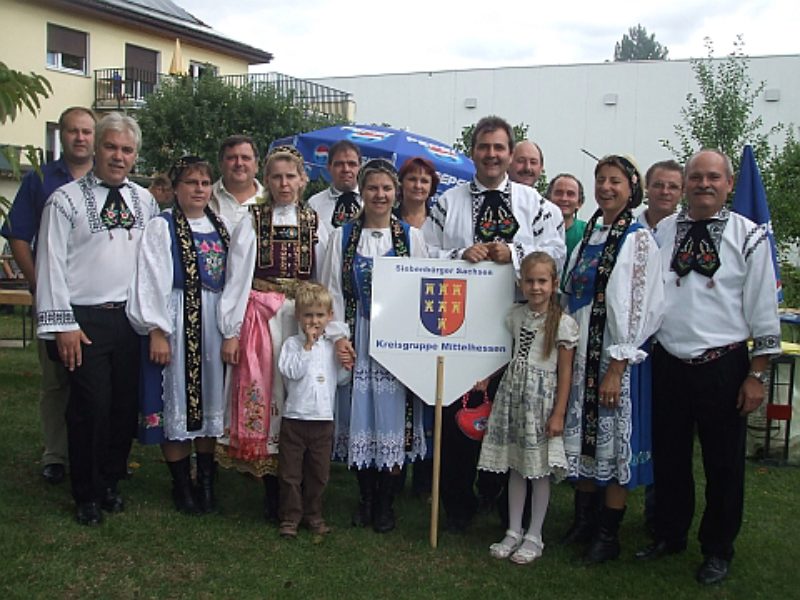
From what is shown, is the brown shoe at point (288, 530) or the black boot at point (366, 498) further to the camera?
the black boot at point (366, 498)

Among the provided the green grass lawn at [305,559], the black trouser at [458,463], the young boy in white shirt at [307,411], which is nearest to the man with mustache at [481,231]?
the black trouser at [458,463]

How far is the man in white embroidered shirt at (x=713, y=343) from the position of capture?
3.92m

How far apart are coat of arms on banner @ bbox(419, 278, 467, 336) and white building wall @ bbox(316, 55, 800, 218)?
24096mm

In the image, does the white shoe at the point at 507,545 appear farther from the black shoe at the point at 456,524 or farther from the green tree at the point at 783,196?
the green tree at the point at 783,196

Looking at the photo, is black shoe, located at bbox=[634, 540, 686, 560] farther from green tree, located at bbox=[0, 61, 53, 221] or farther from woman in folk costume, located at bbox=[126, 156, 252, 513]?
green tree, located at bbox=[0, 61, 53, 221]

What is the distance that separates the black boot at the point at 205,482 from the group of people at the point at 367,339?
1 cm

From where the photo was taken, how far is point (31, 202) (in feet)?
16.2

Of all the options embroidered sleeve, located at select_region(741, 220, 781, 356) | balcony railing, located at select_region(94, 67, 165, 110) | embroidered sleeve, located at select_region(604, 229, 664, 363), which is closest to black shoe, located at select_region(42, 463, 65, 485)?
embroidered sleeve, located at select_region(604, 229, 664, 363)

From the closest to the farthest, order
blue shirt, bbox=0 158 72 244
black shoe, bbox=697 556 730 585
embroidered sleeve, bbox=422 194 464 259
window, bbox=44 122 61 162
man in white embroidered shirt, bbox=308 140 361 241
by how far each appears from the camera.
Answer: black shoe, bbox=697 556 730 585
embroidered sleeve, bbox=422 194 464 259
blue shirt, bbox=0 158 72 244
man in white embroidered shirt, bbox=308 140 361 241
window, bbox=44 122 61 162

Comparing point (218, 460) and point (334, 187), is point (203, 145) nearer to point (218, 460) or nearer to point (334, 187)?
point (334, 187)

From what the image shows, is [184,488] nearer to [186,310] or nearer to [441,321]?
[186,310]

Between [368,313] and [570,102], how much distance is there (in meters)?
26.1

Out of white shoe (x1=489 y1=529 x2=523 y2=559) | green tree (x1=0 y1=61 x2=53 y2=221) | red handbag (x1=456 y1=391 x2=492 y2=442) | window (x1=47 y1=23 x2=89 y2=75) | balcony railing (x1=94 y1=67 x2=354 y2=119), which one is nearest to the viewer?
green tree (x1=0 y1=61 x2=53 y2=221)

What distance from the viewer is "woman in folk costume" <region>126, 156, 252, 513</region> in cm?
443
